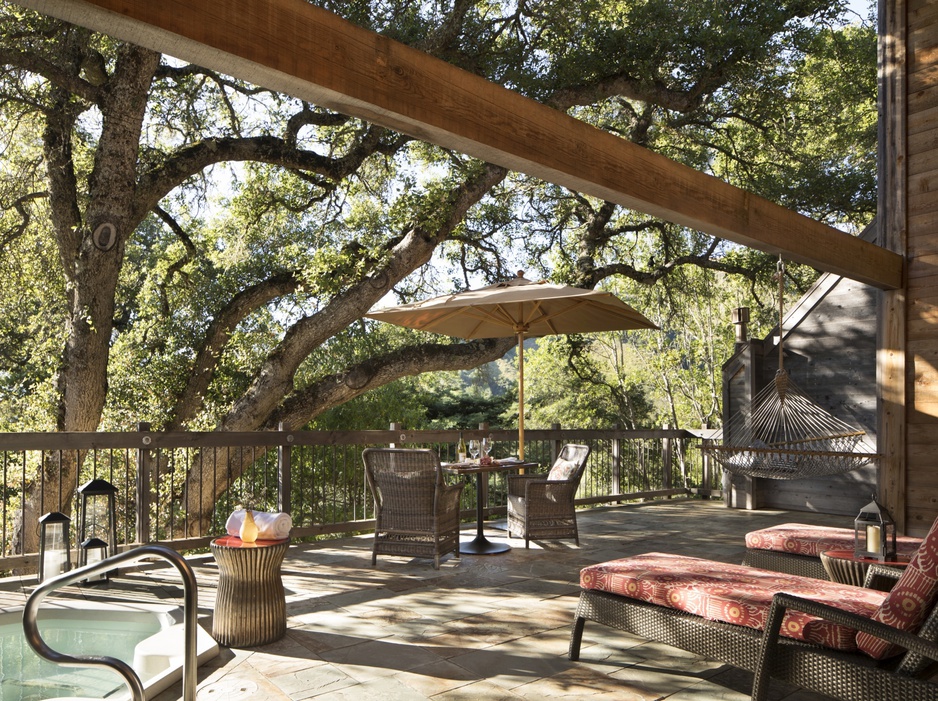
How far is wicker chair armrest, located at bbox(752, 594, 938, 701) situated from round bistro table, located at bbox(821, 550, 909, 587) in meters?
1.20

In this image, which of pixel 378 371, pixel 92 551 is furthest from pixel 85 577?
pixel 378 371

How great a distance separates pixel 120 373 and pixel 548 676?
8928 millimetres

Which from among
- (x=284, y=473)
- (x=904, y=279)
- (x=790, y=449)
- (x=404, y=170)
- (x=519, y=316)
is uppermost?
(x=404, y=170)

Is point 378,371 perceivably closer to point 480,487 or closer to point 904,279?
point 480,487

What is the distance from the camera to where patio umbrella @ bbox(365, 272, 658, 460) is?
575 centimetres

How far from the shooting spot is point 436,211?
9.13 meters

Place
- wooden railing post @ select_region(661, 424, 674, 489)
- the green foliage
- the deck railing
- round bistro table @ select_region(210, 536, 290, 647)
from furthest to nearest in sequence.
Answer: wooden railing post @ select_region(661, 424, 674, 489)
the green foliage
the deck railing
round bistro table @ select_region(210, 536, 290, 647)

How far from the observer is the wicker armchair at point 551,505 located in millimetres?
5664

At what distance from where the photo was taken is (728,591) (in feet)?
9.07

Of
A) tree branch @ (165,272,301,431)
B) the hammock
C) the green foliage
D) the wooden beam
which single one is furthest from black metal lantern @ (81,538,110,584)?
tree branch @ (165,272,301,431)

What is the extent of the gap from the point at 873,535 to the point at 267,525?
2.94m

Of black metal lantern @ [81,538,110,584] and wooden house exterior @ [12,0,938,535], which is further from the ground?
wooden house exterior @ [12,0,938,535]

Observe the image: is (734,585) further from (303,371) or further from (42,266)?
(303,371)

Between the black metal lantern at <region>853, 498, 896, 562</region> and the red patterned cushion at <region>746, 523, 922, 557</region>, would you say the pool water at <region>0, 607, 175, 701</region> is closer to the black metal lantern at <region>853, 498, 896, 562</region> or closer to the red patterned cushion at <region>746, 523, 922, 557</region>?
the red patterned cushion at <region>746, 523, 922, 557</region>
